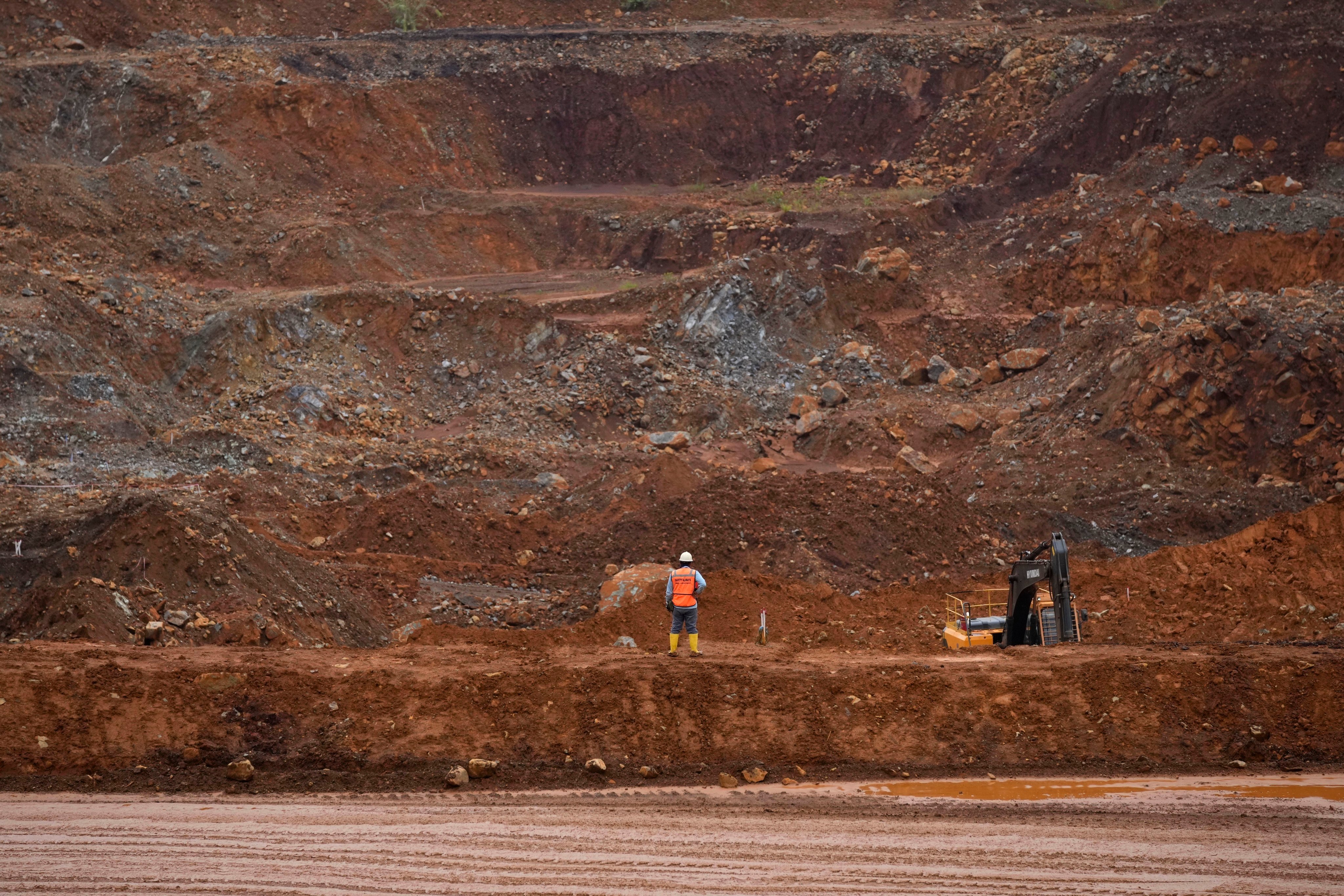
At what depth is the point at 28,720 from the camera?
10.3 metres

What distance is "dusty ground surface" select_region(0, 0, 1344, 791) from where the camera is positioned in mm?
10930

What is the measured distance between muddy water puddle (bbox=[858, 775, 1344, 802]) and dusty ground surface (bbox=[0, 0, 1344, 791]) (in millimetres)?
280

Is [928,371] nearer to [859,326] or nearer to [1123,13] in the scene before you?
[859,326]

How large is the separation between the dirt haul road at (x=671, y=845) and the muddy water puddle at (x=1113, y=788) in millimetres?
158

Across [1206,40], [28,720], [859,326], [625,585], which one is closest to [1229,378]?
[859,326]

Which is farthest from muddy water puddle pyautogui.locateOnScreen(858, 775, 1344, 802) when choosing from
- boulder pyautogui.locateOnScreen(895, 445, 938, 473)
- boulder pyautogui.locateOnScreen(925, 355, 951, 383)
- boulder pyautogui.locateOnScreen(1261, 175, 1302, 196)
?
boulder pyautogui.locateOnScreen(1261, 175, 1302, 196)

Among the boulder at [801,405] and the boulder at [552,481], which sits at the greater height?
the boulder at [801,405]

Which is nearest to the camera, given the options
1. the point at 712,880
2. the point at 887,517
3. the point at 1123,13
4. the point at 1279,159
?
the point at 712,880

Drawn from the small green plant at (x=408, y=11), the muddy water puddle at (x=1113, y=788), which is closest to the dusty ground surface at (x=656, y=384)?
the muddy water puddle at (x=1113, y=788)

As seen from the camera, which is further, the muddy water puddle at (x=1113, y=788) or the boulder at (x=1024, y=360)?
the boulder at (x=1024, y=360)

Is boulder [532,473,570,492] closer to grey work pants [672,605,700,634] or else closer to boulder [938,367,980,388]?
boulder [938,367,980,388]

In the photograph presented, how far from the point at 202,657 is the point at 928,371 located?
18218 mm

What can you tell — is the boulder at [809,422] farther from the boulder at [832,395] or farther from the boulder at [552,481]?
the boulder at [552,481]

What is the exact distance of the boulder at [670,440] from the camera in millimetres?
23453
